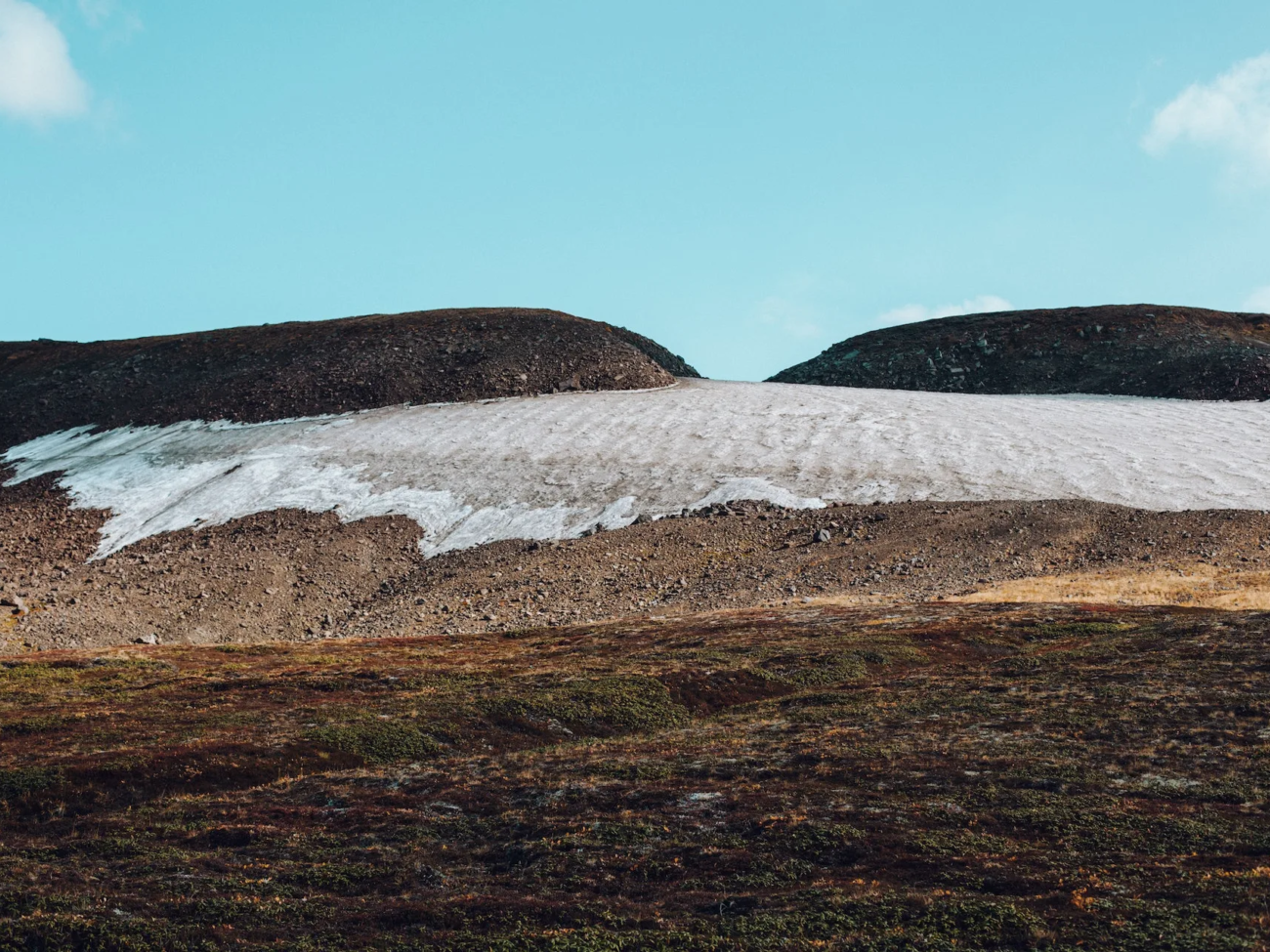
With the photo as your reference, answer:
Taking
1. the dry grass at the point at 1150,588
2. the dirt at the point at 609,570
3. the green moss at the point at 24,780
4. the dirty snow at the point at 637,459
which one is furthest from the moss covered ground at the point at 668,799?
the dirty snow at the point at 637,459

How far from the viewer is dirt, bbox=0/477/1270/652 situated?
1745 inches

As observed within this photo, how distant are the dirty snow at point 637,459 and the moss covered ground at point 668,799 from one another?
2336 centimetres

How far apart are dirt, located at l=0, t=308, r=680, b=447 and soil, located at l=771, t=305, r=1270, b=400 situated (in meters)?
26.7

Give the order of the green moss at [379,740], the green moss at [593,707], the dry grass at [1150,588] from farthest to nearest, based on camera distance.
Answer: the dry grass at [1150,588] < the green moss at [593,707] < the green moss at [379,740]

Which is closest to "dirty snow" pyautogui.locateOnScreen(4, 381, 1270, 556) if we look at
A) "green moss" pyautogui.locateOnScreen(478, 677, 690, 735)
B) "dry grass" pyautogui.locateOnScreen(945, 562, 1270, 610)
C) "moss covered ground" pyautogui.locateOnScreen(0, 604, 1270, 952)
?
"dry grass" pyautogui.locateOnScreen(945, 562, 1270, 610)

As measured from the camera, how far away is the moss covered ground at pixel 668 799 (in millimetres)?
12461

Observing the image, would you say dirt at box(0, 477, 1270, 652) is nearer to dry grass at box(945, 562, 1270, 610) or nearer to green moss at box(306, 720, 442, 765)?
dry grass at box(945, 562, 1270, 610)

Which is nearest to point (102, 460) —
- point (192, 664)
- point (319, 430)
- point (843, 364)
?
point (319, 430)

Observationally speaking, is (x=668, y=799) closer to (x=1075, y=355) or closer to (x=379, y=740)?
(x=379, y=740)

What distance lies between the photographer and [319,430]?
70.9 metres

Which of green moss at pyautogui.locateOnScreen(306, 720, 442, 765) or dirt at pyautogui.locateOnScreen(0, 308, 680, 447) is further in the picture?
dirt at pyautogui.locateOnScreen(0, 308, 680, 447)

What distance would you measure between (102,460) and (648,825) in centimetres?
6182

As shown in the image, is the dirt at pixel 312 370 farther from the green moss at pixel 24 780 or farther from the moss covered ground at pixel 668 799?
the green moss at pixel 24 780

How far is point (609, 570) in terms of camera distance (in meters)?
49.3
